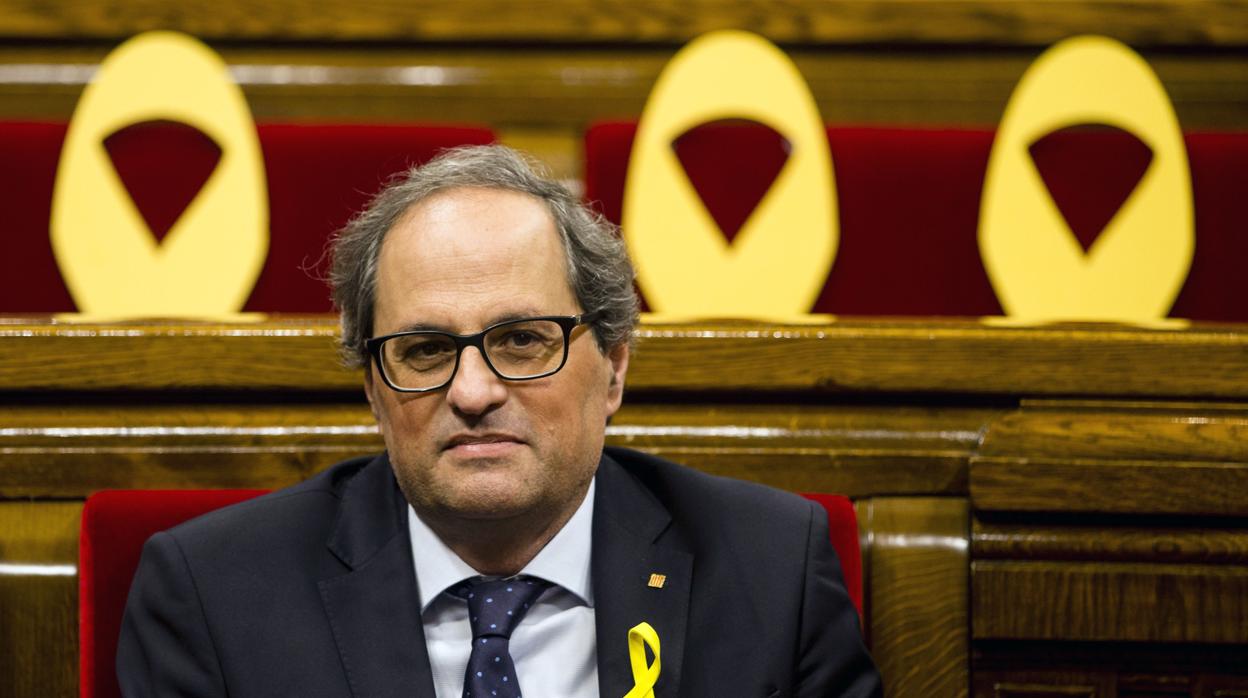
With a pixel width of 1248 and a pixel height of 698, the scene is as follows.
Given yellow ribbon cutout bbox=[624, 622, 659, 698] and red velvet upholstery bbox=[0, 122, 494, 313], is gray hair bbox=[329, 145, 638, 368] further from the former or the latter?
red velvet upholstery bbox=[0, 122, 494, 313]

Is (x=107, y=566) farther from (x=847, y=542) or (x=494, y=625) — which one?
(x=847, y=542)

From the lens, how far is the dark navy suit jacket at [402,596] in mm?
498

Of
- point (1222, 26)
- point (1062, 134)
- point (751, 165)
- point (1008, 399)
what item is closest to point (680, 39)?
point (751, 165)

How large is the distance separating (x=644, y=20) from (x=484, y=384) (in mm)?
781

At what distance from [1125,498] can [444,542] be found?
300mm

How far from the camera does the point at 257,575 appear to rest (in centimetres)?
51

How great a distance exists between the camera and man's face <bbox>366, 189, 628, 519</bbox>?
484 millimetres

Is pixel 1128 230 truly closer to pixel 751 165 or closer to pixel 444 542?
pixel 751 165

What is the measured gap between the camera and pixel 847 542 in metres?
0.57

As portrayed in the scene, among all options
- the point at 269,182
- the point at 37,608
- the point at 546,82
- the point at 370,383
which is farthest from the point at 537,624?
the point at 546,82

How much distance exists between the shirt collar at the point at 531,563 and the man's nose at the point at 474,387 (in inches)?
3.2

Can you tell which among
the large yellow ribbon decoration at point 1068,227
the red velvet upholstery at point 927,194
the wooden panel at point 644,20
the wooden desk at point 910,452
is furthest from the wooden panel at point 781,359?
the wooden panel at point 644,20

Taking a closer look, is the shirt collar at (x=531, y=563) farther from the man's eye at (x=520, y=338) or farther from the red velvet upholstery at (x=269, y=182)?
the red velvet upholstery at (x=269, y=182)

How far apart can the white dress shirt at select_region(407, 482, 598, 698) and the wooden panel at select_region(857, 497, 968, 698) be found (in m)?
0.14
